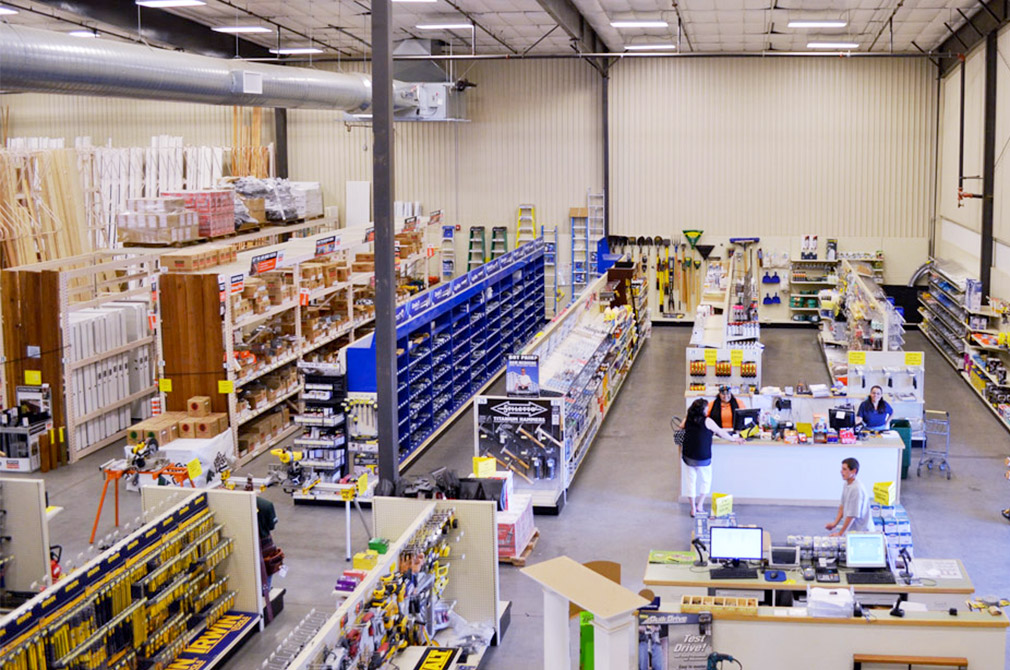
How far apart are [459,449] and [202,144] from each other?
13.1m

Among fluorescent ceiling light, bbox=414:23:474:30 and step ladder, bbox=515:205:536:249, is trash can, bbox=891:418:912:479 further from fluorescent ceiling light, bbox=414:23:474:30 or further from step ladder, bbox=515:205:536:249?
step ladder, bbox=515:205:536:249

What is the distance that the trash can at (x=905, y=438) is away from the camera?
1347 cm

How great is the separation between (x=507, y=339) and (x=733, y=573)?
12.4 meters

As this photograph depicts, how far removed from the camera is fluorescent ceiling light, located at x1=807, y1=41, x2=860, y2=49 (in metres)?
21.5

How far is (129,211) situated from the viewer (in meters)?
16.5

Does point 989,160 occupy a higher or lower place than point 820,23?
lower

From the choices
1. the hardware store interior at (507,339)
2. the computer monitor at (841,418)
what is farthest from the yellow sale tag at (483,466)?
the computer monitor at (841,418)

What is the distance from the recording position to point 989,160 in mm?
A: 18000

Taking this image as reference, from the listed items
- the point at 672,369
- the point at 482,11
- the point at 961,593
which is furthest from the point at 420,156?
the point at 961,593

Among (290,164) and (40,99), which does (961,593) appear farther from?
(40,99)

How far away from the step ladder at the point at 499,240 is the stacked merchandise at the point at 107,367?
10252mm

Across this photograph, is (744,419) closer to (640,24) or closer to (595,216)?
(640,24)

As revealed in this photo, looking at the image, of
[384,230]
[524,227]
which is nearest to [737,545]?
[384,230]

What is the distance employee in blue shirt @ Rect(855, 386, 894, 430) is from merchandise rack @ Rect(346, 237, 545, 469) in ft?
18.1
